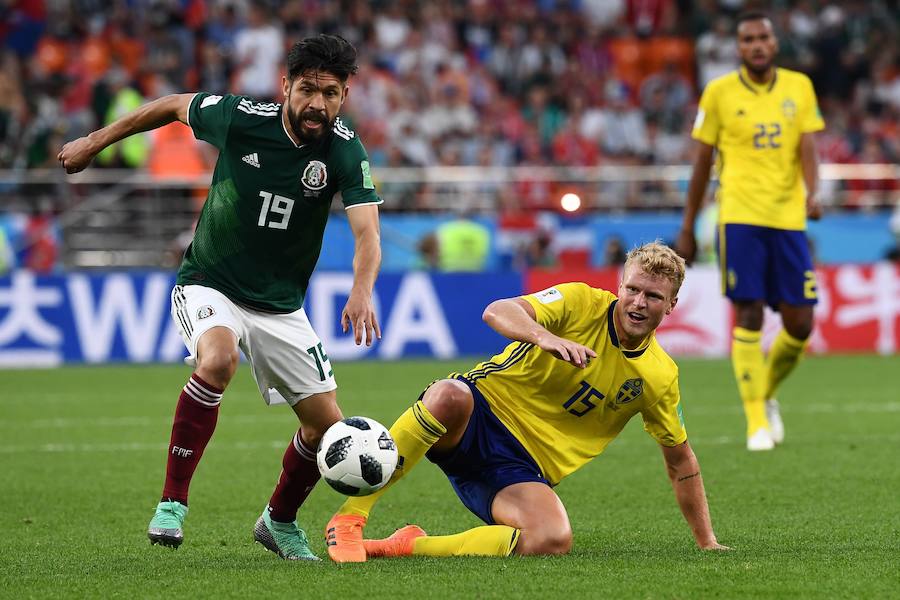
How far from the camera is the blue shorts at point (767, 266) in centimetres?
885

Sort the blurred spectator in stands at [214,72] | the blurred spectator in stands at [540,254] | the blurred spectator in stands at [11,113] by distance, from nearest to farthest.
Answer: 1. the blurred spectator in stands at [540,254]
2. the blurred spectator in stands at [11,113]
3. the blurred spectator in stands at [214,72]

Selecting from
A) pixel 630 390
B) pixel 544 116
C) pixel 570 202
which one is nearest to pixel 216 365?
pixel 630 390

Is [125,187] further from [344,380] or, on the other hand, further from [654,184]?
[654,184]

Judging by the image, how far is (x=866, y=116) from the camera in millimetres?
20719

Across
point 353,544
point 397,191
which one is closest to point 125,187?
point 397,191

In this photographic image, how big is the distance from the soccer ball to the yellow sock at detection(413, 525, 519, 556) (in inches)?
15.8

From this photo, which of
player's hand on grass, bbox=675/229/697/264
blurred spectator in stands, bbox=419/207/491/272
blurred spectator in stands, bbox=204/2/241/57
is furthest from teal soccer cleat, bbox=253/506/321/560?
blurred spectator in stands, bbox=204/2/241/57

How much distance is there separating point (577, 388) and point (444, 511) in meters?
1.29

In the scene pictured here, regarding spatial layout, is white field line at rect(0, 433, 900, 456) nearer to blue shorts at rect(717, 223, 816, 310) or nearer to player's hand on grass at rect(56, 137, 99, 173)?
blue shorts at rect(717, 223, 816, 310)

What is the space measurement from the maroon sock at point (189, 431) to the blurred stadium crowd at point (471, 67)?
12.8 metres

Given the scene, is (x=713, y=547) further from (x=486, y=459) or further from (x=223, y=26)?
(x=223, y=26)

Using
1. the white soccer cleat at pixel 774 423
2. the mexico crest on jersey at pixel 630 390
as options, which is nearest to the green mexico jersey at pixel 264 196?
the mexico crest on jersey at pixel 630 390

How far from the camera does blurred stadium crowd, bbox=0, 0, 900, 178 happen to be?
61.2 feet

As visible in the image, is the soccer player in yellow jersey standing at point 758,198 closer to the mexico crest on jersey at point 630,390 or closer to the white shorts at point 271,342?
the mexico crest on jersey at point 630,390
